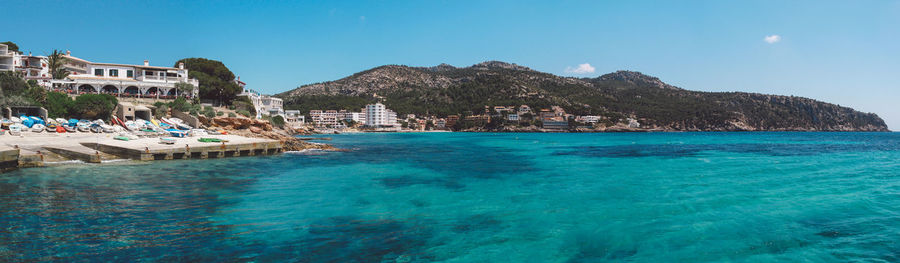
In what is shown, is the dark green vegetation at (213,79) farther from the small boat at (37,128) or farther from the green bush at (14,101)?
the small boat at (37,128)

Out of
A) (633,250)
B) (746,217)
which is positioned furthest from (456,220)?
(746,217)

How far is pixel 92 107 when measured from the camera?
40.9 m

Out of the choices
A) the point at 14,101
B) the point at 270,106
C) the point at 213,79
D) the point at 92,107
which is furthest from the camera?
the point at 270,106

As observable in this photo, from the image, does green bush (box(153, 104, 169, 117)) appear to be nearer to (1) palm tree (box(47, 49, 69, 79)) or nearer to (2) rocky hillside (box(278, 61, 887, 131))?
(1) palm tree (box(47, 49, 69, 79))

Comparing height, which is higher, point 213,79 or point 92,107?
point 213,79

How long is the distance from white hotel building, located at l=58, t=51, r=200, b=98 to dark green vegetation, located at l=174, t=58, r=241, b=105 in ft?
5.67

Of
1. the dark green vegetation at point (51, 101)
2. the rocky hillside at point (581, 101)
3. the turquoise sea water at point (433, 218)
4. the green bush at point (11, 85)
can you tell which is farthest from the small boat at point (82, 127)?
the rocky hillside at point (581, 101)

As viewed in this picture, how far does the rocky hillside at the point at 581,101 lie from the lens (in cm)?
15475

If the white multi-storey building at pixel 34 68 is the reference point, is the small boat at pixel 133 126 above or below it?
below

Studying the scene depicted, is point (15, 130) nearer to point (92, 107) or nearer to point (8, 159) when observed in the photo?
point (8, 159)

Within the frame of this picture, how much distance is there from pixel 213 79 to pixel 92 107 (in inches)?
834

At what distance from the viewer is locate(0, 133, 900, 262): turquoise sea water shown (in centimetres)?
861

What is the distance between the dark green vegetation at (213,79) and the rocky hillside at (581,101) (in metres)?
83.8

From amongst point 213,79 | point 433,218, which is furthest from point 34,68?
point 433,218
